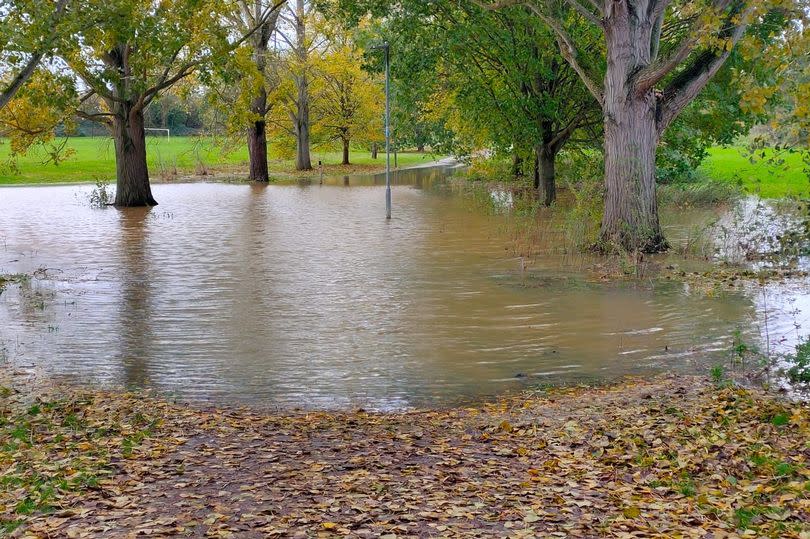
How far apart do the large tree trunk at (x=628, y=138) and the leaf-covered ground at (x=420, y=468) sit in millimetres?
9180

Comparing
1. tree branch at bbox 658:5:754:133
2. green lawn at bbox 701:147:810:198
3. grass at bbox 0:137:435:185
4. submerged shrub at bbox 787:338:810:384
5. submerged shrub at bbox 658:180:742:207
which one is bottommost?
submerged shrub at bbox 787:338:810:384

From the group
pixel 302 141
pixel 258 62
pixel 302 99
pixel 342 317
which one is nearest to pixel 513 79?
pixel 342 317

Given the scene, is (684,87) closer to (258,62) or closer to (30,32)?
(30,32)

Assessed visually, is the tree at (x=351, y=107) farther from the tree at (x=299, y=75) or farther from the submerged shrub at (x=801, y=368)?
the submerged shrub at (x=801, y=368)

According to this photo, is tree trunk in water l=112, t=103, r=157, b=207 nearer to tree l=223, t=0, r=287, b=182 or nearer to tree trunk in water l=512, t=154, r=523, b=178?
tree l=223, t=0, r=287, b=182

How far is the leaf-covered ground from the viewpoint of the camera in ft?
18.4

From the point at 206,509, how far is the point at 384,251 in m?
14.8

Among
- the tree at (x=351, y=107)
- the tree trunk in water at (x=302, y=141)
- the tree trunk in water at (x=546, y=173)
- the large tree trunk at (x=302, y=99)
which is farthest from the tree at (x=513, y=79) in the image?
the tree at (x=351, y=107)

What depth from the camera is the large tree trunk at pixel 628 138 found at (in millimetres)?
17094

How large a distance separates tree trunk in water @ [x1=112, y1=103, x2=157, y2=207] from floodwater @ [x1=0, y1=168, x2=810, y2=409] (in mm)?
8113

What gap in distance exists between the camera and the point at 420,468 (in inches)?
267

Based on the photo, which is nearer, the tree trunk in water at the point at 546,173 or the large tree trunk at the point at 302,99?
the tree trunk in water at the point at 546,173

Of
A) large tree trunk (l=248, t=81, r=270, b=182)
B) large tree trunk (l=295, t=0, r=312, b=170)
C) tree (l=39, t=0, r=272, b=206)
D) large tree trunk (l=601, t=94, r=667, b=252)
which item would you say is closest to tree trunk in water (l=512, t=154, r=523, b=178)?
large tree trunk (l=295, t=0, r=312, b=170)

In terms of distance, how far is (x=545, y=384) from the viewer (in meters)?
9.62
